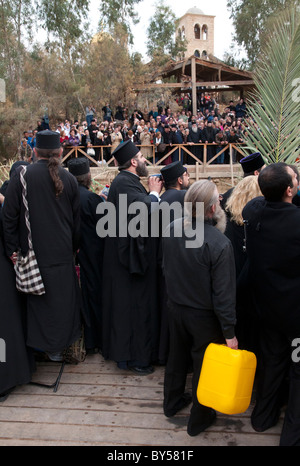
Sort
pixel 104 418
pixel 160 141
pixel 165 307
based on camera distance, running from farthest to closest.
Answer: pixel 160 141, pixel 165 307, pixel 104 418

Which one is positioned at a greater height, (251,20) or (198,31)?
(198,31)

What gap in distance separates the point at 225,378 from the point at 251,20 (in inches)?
1234

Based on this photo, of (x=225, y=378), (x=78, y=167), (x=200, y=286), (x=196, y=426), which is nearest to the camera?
(x=225, y=378)

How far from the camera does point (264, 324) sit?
262 cm

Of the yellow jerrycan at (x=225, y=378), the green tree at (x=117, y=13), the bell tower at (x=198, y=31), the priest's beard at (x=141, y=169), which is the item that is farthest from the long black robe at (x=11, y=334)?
the bell tower at (x=198, y=31)

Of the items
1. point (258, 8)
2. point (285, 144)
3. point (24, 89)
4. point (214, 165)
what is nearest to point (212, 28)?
point (258, 8)

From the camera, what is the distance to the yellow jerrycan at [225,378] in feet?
7.58

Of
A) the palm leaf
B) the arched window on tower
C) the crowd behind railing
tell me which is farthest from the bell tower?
the palm leaf

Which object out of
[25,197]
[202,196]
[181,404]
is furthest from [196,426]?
[25,197]

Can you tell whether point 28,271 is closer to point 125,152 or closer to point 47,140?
point 47,140

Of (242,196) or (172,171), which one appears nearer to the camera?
(242,196)

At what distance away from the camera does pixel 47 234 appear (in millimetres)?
3072

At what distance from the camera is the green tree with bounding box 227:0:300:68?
27719 mm

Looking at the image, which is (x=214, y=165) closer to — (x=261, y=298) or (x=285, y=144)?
(x=285, y=144)
